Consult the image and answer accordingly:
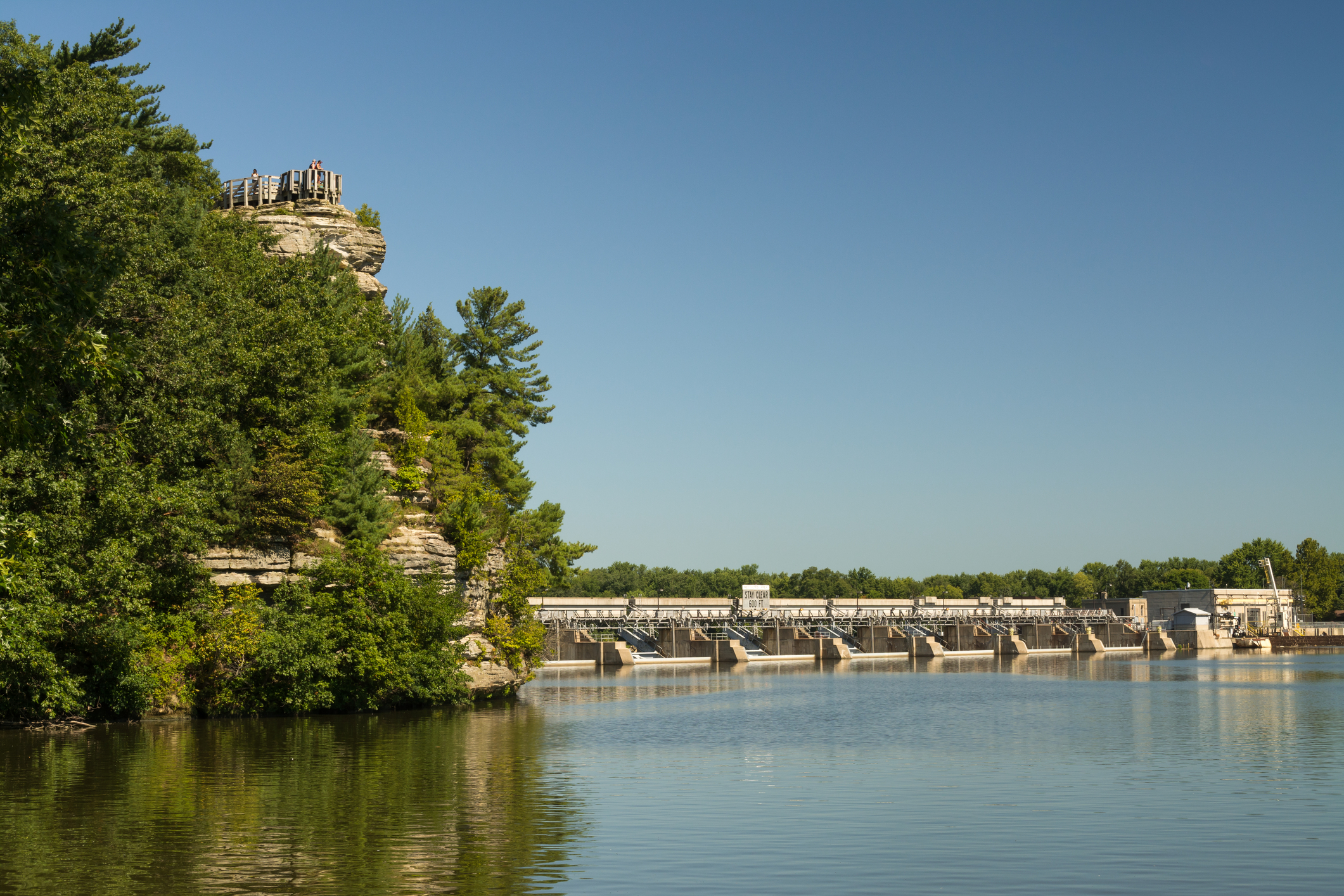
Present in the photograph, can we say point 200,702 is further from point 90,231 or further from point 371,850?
point 371,850

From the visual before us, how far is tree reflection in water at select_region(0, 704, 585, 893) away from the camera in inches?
729

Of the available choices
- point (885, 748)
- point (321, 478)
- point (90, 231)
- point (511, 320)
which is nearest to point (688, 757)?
point (885, 748)

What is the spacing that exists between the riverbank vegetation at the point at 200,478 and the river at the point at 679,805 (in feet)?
8.46

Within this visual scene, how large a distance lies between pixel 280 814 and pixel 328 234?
5802 cm

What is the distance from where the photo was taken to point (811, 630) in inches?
6590

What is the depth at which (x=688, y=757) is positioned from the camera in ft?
124

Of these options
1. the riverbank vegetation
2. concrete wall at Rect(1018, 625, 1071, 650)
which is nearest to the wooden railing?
the riverbank vegetation

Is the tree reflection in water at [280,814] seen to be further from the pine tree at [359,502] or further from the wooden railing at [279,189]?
the wooden railing at [279,189]

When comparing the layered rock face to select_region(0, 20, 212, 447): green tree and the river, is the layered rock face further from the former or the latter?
the river

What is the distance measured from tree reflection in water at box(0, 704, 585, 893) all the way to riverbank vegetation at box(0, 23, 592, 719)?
5.19m

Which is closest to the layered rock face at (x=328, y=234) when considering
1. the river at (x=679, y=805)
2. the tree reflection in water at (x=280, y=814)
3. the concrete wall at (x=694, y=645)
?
the river at (x=679, y=805)

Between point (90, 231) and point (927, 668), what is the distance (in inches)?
3806

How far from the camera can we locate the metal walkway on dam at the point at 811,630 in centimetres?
13450

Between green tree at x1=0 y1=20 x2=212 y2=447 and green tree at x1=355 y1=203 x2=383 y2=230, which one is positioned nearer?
green tree at x1=0 y1=20 x2=212 y2=447
